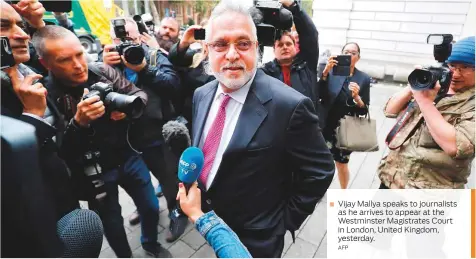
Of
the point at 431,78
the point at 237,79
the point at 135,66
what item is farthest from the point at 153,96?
the point at 431,78

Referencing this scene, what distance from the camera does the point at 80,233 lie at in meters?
1.15

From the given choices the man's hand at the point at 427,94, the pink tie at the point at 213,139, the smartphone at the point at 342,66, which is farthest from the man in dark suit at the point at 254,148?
the smartphone at the point at 342,66

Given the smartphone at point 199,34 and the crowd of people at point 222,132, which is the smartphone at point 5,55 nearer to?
the crowd of people at point 222,132

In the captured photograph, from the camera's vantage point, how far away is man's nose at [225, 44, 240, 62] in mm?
1483

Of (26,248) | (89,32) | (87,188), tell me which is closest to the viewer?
(26,248)

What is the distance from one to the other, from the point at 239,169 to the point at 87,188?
1115 millimetres

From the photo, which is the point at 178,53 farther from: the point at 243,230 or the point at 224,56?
the point at 243,230

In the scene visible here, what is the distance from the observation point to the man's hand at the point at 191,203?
1.19 meters

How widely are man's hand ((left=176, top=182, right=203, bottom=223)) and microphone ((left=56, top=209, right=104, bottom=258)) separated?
37cm

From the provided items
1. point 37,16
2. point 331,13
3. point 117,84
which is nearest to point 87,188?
point 117,84

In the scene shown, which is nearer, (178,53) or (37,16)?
(37,16)

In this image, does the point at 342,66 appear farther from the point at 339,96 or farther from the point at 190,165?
the point at 190,165

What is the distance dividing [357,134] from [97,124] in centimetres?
229

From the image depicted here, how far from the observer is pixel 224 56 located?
152 centimetres
